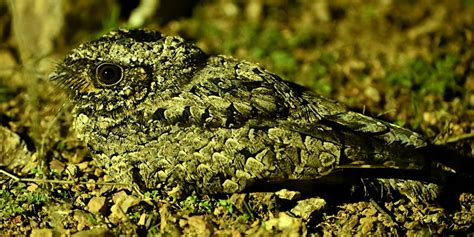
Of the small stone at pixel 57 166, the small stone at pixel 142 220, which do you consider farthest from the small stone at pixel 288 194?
the small stone at pixel 57 166

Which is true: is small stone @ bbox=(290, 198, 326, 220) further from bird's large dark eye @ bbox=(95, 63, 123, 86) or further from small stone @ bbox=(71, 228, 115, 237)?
bird's large dark eye @ bbox=(95, 63, 123, 86)

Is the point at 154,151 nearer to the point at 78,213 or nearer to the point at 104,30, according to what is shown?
the point at 78,213

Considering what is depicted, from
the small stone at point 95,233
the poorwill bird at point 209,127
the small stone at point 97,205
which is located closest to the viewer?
the small stone at point 95,233

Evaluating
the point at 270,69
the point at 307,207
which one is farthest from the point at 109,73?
the point at 270,69

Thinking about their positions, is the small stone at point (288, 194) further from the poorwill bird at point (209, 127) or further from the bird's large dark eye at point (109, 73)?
the bird's large dark eye at point (109, 73)

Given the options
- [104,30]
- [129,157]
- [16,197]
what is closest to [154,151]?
[129,157]

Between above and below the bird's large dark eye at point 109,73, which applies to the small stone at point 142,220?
below

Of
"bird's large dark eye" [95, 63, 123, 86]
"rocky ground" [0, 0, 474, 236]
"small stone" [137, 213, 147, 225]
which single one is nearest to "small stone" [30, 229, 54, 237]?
"rocky ground" [0, 0, 474, 236]

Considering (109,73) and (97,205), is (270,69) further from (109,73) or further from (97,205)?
(97,205)
